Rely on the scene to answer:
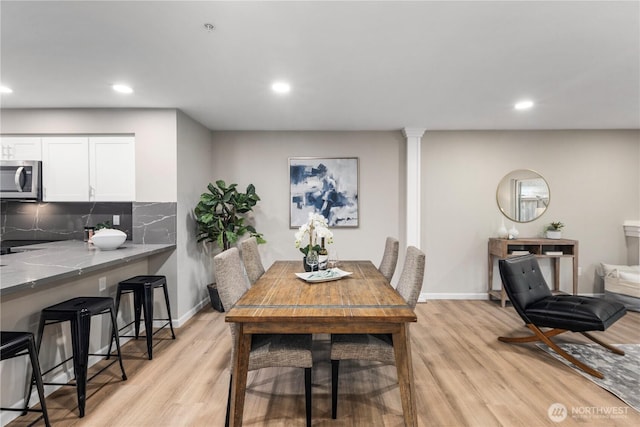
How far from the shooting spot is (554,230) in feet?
14.7

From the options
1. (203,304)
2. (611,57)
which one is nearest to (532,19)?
(611,57)

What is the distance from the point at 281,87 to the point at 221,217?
1.91 meters

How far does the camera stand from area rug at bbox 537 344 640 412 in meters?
2.33

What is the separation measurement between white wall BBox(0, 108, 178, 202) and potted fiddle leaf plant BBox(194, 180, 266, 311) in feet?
1.52

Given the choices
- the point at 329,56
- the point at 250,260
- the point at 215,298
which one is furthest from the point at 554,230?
the point at 215,298

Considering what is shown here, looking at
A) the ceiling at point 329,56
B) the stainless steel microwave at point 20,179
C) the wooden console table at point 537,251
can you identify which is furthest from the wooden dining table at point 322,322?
the stainless steel microwave at point 20,179

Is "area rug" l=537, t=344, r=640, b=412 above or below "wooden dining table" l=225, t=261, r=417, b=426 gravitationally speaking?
below

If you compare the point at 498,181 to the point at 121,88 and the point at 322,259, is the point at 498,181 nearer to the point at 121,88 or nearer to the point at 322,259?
the point at 322,259

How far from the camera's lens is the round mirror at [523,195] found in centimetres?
466

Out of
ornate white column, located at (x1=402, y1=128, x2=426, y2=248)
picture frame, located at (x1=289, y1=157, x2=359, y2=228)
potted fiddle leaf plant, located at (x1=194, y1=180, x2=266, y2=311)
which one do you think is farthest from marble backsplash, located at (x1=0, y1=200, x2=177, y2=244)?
ornate white column, located at (x1=402, y1=128, x2=426, y2=248)

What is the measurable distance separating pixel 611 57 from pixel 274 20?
2.45 metres

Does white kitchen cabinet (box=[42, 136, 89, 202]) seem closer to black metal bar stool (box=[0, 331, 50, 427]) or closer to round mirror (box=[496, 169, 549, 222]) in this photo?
black metal bar stool (box=[0, 331, 50, 427])

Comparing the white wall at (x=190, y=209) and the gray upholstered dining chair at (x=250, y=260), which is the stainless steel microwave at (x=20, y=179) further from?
the gray upholstered dining chair at (x=250, y=260)

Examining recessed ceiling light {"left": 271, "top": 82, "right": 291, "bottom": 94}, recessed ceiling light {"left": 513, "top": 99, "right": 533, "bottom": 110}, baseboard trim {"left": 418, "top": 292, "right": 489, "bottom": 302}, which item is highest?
recessed ceiling light {"left": 513, "top": 99, "right": 533, "bottom": 110}
